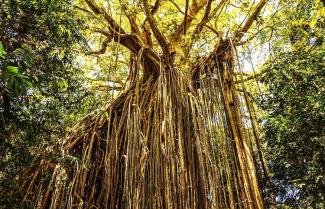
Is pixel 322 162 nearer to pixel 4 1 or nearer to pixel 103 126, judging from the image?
pixel 103 126

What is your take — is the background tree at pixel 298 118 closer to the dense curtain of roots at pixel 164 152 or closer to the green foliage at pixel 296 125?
the green foliage at pixel 296 125

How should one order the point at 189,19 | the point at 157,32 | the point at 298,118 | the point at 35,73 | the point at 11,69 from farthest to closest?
the point at 189,19
the point at 157,32
the point at 298,118
the point at 35,73
the point at 11,69

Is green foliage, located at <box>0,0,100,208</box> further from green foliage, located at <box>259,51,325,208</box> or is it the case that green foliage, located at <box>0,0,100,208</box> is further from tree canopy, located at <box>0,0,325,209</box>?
green foliage, located at <box>259,51,325,208</box>

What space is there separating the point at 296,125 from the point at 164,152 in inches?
51.3

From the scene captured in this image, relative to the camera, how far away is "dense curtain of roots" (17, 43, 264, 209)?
2844mm

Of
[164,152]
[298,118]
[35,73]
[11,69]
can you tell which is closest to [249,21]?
[298,118]

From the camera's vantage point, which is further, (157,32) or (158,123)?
(157,32)

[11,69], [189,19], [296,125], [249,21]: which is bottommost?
[11,69]

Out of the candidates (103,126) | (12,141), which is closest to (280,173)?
(103,126)

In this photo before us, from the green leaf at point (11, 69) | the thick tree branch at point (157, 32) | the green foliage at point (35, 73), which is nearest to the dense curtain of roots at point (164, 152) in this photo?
the thick tree branch at point (157, 32)

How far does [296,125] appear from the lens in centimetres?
331

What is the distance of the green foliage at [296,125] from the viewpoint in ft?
10.4

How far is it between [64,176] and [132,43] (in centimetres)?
168

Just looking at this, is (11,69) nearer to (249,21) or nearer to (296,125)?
(296,125)
